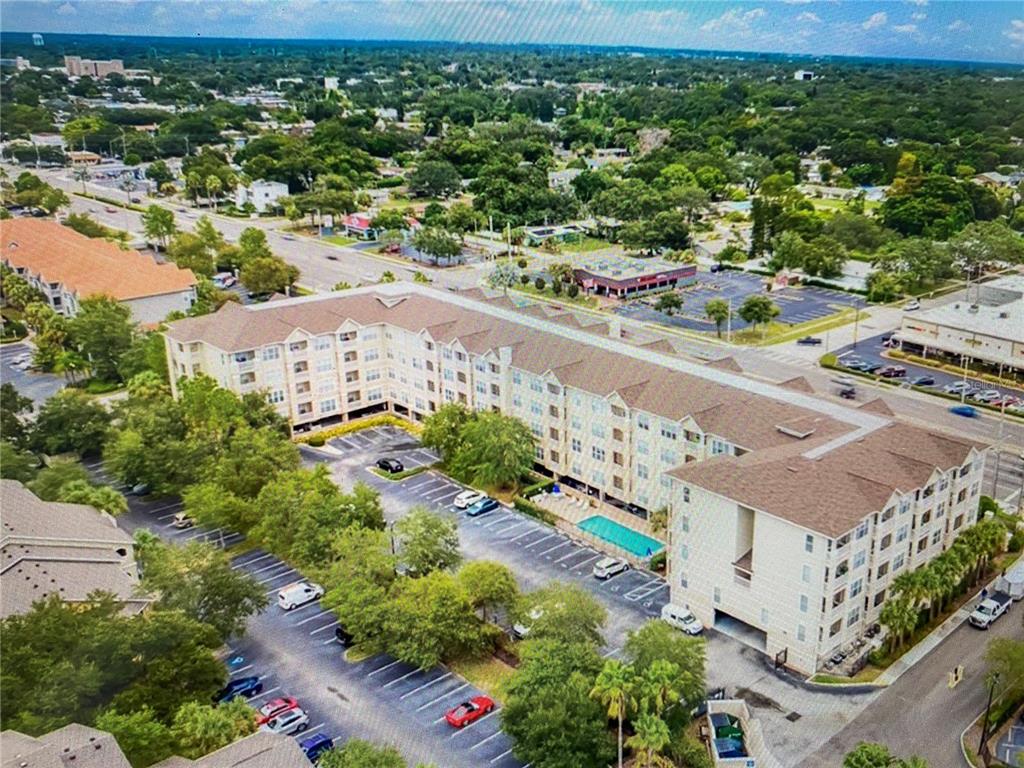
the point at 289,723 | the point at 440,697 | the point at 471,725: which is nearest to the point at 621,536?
the point at 440,697

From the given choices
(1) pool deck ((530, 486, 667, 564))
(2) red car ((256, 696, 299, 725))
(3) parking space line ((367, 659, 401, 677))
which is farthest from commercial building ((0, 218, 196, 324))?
(2) red car ((256, 696, 299, 725))

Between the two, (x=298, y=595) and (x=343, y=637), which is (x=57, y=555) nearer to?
(x=298, y=595)

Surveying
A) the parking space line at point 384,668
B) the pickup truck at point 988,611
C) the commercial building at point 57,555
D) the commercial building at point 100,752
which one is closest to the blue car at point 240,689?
the parking space line at point 384,668

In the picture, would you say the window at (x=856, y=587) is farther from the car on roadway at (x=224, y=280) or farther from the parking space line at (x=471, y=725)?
the car on roadway at (x=224, y=280)

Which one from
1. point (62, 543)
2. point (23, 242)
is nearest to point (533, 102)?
point (23, 242)

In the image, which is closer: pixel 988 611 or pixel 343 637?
pixel 988 611

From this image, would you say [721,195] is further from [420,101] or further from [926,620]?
[926,620]
